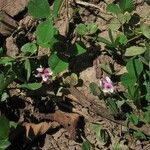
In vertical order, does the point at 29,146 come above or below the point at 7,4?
below

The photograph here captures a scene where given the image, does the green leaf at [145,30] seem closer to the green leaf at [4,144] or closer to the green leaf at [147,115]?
the green leaf at [147,115]

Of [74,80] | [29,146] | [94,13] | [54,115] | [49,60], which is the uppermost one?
[94,13]

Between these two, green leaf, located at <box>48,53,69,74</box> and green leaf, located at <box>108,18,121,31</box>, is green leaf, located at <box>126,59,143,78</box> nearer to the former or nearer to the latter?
green leaf, located at <box>108,18,121,31</box>

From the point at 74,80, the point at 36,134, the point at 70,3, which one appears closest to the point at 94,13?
the point at 70,3

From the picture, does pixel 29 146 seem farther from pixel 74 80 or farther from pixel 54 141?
pixel 74 80

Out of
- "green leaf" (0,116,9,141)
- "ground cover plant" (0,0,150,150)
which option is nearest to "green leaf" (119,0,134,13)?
"ground cover plant" (0,0,150,150)
